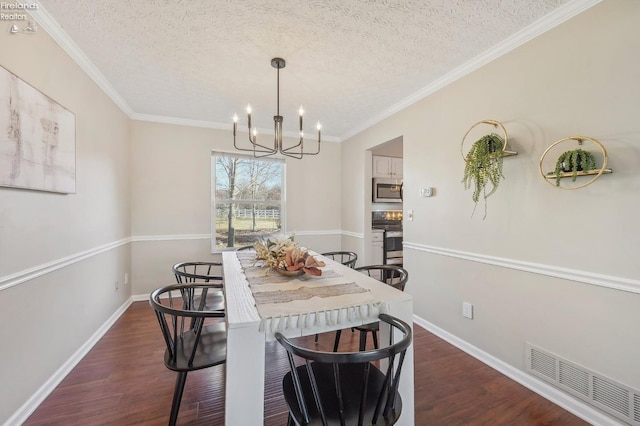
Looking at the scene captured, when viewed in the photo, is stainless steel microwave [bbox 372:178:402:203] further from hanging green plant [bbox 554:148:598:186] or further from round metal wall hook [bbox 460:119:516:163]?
hanging green plant [bbox 554:148:598:186]

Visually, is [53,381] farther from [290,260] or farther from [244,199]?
[244,199]

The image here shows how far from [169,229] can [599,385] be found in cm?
437

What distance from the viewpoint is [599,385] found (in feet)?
5.24

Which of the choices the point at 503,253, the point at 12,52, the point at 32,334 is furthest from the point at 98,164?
the point at 503,253

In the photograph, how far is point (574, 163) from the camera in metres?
1.61

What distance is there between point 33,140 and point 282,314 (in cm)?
190

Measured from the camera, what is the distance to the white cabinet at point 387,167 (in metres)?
4.59

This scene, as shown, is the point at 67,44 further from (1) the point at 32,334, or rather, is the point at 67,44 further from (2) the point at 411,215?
(2) the point at 411,215

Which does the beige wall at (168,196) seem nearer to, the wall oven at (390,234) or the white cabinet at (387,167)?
the white cabinet at (387,167)

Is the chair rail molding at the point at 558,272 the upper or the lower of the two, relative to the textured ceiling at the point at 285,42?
lower

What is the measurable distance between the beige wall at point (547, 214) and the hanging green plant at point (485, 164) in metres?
0.08

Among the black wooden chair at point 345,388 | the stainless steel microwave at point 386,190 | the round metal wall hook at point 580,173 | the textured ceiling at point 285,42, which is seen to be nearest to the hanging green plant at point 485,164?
the round metal wall hook at point 580,173

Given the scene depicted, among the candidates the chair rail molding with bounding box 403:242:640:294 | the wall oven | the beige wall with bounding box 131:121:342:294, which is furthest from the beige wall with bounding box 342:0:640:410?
the beige wall with bounding box 131:121:342:294

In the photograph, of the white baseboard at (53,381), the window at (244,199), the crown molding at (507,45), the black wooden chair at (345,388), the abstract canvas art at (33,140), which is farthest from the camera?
the window at (244,199)
